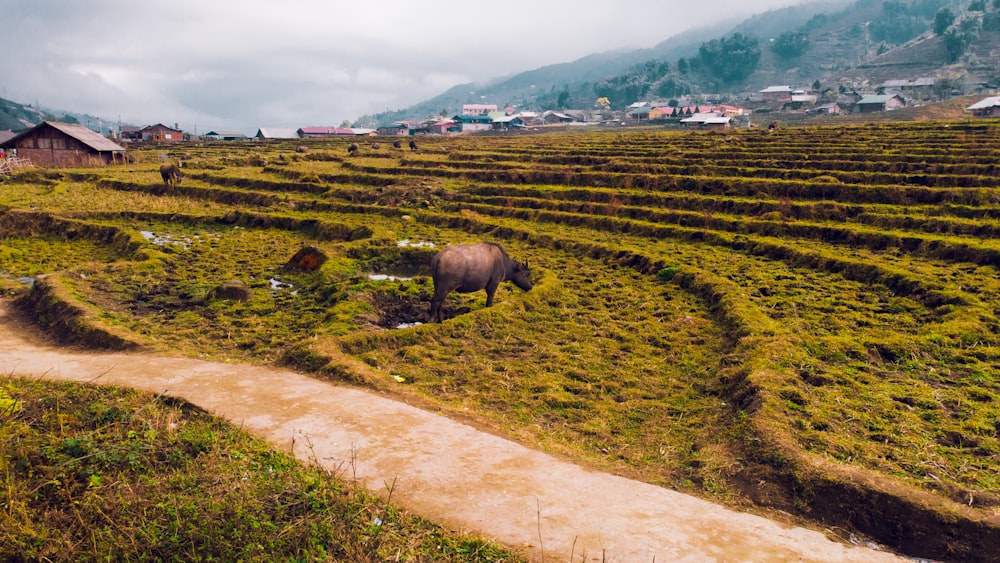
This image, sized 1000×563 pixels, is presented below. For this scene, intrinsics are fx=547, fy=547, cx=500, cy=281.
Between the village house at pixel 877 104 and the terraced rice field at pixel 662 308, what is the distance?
6482 centimetres

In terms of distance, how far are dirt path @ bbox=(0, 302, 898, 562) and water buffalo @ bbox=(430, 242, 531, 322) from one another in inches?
152

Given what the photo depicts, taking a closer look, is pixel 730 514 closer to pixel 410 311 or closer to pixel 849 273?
pixel 410 311

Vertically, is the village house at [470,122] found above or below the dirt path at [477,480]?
above

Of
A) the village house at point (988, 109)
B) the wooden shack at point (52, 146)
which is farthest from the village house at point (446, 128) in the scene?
the village house at point (988, 109)

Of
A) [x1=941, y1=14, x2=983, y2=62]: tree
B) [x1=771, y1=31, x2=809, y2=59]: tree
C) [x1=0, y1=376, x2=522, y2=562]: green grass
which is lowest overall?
[x1=0, y1=376, x2=522, y2=562]: green grass

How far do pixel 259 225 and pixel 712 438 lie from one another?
792 inches

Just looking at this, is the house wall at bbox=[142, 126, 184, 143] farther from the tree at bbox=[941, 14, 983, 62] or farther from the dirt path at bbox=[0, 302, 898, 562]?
the tree at bbox=[941, 14, 983, 62]

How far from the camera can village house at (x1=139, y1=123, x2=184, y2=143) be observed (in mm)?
78250

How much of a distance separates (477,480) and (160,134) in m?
90.2

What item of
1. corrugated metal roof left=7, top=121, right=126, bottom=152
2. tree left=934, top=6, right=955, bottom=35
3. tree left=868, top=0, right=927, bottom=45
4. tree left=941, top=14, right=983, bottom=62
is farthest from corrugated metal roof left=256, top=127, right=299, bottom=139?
tree left=868, top=0, right=927, bottom=45

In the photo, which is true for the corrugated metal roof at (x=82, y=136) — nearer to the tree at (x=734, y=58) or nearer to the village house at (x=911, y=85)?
the village house at (x=911, y=85)

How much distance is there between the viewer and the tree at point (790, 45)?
18325 cm

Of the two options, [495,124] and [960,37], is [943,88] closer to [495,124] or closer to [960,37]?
[960,37]

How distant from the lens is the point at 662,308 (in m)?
13.1
